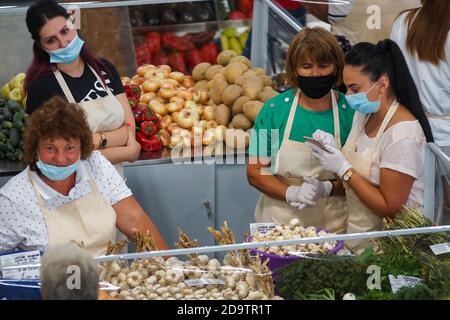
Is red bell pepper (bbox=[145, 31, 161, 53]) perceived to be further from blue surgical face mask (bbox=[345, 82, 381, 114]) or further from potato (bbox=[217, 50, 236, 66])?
blue surgical face mask (bbox=[345, 82, 381, 114])

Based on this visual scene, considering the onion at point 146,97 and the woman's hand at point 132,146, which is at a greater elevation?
the woman's hand at point 132,146

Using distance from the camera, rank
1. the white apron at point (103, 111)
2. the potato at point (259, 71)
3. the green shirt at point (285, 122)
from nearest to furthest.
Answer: the green shirt at point (285, 122) < the white apron at point (103, 111) < the potato at point (259, 71)

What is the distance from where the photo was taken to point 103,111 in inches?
203

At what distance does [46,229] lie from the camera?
434 cm

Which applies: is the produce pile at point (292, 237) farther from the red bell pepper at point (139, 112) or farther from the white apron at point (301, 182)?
the red bell pepper at point (139, 112)

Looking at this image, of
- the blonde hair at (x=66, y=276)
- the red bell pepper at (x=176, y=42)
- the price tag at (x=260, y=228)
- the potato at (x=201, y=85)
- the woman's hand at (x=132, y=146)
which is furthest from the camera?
the red bell pepper at (x=176, y=42)

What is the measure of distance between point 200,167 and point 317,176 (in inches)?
35.4

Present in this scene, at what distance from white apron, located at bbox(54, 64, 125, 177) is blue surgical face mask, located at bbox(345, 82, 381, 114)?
118 centimetres

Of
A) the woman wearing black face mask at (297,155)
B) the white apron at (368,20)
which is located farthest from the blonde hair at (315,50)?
the white apron at (368,20)

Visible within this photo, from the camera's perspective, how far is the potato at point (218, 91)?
601cm

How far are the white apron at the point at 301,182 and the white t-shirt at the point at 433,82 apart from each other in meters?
0.70

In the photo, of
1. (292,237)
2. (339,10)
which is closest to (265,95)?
(339,10)
